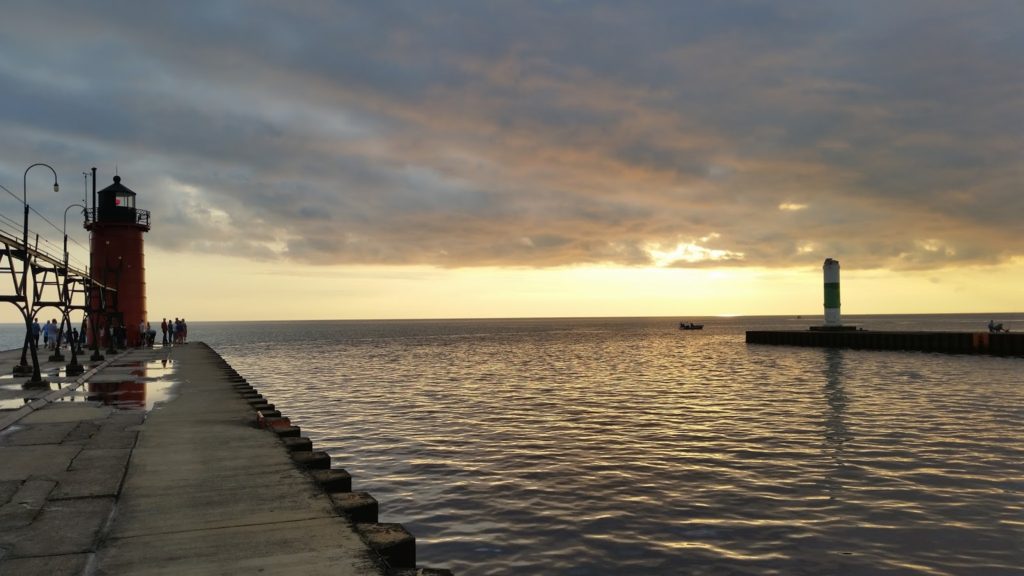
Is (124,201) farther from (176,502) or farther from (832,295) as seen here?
(832,295)

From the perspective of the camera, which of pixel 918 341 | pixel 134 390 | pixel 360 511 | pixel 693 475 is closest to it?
pixel 360 511

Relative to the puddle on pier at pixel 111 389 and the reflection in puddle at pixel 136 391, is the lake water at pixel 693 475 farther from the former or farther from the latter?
the puddle on pier at pixel 111 389

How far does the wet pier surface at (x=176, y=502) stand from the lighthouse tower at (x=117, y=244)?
36823 millimetres

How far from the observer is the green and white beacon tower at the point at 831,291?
6475cm

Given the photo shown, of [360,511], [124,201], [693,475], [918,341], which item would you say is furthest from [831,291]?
[360,511]

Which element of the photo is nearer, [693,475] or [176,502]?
[176,502]

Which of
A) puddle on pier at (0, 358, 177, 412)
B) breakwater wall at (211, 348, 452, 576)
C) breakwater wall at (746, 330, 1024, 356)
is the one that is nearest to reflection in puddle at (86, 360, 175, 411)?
puddle on pier at (0, 358, 177, 412)

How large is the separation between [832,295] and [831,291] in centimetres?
104

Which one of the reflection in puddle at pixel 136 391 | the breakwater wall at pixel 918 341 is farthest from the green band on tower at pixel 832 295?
the reflection in puddle at pixel 136 391

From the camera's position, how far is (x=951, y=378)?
118 feet

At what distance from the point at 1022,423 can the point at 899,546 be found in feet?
48.9

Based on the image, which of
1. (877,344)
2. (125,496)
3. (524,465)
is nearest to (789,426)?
(524,465)

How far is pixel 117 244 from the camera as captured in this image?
48.2 metres

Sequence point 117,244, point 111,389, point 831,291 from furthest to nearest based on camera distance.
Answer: point 831,291, point 117,244, point 111,389
